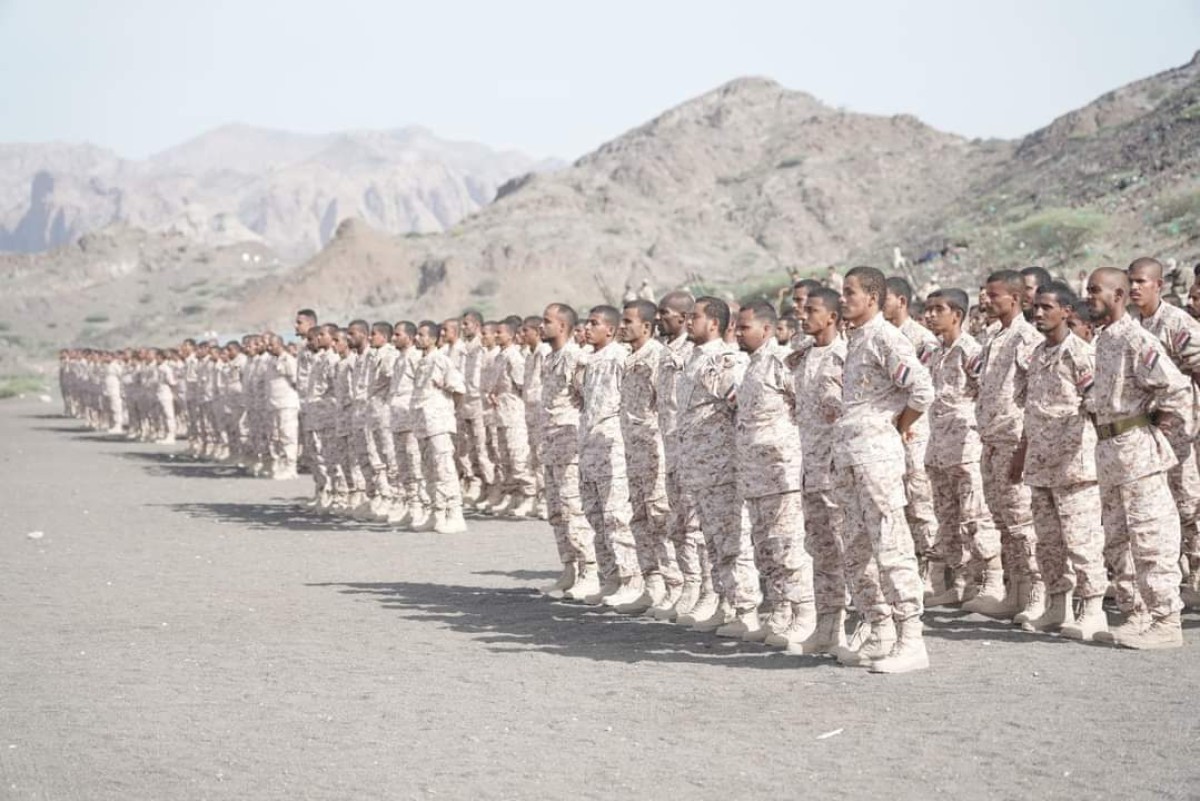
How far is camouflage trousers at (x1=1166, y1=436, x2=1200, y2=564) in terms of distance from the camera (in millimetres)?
9273

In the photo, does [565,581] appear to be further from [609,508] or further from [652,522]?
[652,522]

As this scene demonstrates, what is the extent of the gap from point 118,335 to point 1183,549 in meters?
83.2

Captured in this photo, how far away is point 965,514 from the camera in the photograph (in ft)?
32.6

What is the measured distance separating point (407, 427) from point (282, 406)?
716 cm

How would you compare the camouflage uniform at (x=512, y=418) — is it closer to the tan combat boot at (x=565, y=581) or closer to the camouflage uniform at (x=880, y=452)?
the tan combat boot at (x=565, y=581)

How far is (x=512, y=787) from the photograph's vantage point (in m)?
6.16

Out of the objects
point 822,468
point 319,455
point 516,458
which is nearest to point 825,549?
point 822,468

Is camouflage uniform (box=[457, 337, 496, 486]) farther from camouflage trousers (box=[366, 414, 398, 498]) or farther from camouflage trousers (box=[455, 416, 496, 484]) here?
camouflage trousers (box=[366, 414, 398, 498])

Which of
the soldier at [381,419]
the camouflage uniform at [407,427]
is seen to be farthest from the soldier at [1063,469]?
the soldier at [381,419]

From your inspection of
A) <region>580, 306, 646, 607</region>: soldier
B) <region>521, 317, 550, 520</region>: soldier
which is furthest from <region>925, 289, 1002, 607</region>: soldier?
<region>521, 317, 550, 520</region>: soldier

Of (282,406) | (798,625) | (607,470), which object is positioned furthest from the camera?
(282,406)

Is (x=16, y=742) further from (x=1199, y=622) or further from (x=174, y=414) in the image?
(x=174, y=414)

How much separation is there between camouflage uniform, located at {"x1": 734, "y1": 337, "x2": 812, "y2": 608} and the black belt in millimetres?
1779

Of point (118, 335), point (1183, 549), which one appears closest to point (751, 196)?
point (118, 335)
